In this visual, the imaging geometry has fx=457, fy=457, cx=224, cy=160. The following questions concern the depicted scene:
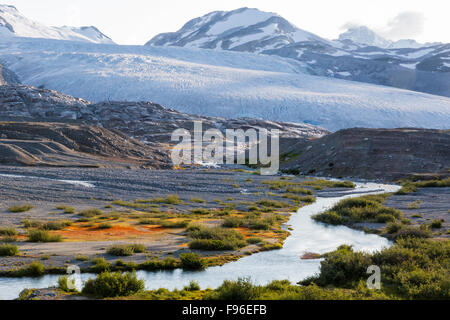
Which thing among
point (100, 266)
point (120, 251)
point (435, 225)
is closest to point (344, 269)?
point (100, 266)

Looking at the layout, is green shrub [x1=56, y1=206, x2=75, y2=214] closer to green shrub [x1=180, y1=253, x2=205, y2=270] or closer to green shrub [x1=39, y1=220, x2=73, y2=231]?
green shrub [x1=39, y1=220, x2=73, y2=231]

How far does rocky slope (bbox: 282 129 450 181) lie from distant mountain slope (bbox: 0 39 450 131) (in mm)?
49884

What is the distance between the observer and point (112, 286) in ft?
34.7

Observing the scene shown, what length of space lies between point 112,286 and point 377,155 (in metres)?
48.4

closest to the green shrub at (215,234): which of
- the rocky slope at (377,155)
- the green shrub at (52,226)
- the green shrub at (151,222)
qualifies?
the green shrub at (151,222)

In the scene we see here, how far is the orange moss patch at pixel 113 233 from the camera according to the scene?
18.0 m

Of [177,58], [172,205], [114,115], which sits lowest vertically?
[172,205]

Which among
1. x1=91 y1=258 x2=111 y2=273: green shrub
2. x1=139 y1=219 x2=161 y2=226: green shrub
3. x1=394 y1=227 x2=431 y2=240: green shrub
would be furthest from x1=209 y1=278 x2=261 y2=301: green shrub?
x1=139 y1=219 x2=161 y2=226: green shrub

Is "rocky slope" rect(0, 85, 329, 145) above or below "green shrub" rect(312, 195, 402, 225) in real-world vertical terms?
above

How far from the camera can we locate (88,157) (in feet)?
166

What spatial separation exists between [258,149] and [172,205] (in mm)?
48686

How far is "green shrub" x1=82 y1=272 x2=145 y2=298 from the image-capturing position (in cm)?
1051

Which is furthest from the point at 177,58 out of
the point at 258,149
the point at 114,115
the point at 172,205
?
the point at 172,205
